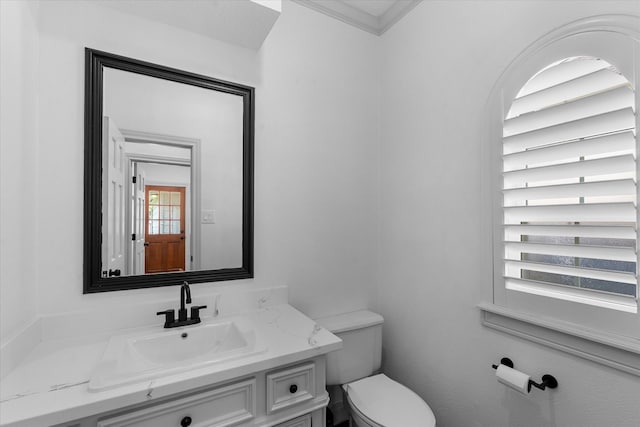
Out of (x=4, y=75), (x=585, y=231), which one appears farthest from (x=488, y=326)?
(x=4, y=75)

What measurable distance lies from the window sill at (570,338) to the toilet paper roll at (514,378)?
14 cm

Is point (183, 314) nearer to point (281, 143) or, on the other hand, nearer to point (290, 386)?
point (290, 386)

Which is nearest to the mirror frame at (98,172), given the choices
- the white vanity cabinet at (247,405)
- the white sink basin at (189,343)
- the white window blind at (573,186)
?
the white sink basin at (189,343)

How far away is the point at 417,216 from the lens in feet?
5.73

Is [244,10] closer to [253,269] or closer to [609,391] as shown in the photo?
[253,269]

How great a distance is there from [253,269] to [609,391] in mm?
1470

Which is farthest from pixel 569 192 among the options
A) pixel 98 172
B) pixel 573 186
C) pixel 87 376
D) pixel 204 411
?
pixel 98 172

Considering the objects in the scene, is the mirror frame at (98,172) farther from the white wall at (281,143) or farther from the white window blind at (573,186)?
the white window blind at (573,186)

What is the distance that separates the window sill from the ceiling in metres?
1.73

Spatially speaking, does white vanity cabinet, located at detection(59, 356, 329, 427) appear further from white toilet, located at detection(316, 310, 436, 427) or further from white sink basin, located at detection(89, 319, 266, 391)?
white toilet, located at detection(316, 310, 436, 427)

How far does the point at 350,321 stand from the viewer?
1.76 metres

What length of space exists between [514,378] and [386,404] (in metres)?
0.59

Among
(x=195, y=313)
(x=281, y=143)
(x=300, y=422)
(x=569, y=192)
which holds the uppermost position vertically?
(x=281, y=143)

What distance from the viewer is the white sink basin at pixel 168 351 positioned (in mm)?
926
